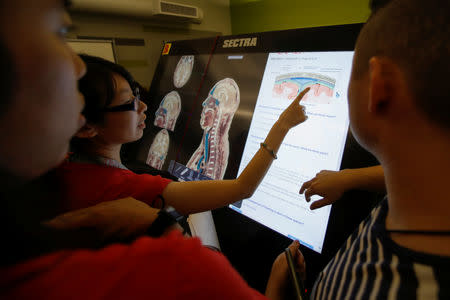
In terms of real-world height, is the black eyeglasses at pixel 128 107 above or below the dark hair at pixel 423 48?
below

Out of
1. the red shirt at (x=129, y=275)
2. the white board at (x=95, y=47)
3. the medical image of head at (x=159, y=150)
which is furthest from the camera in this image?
the white board at (x=95, y=47)

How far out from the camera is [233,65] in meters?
1.27

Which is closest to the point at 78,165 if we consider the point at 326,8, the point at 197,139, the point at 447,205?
the point at 197,139

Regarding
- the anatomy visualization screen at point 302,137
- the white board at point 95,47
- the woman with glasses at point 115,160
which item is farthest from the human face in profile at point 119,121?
the white board at point 95,47

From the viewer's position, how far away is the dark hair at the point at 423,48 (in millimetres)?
350

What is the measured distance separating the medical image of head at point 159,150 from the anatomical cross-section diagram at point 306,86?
803mm

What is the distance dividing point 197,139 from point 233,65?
1.47 ft

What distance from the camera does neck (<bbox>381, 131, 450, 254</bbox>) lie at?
0.36 m

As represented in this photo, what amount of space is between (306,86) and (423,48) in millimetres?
564

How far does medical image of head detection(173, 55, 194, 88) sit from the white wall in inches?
28.2

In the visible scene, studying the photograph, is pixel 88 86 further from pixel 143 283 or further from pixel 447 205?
pixel 447 205

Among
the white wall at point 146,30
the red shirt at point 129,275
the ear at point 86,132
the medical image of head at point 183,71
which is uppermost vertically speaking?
the white wall at point 146,30

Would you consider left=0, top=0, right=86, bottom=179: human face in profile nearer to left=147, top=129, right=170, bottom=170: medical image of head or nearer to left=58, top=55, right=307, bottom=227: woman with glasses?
left=58, top=55, right=307, bottom=227: woman with glasses

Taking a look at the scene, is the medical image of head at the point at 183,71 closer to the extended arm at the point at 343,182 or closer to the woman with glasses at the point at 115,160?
the woman with glasses at the point at 115,160
